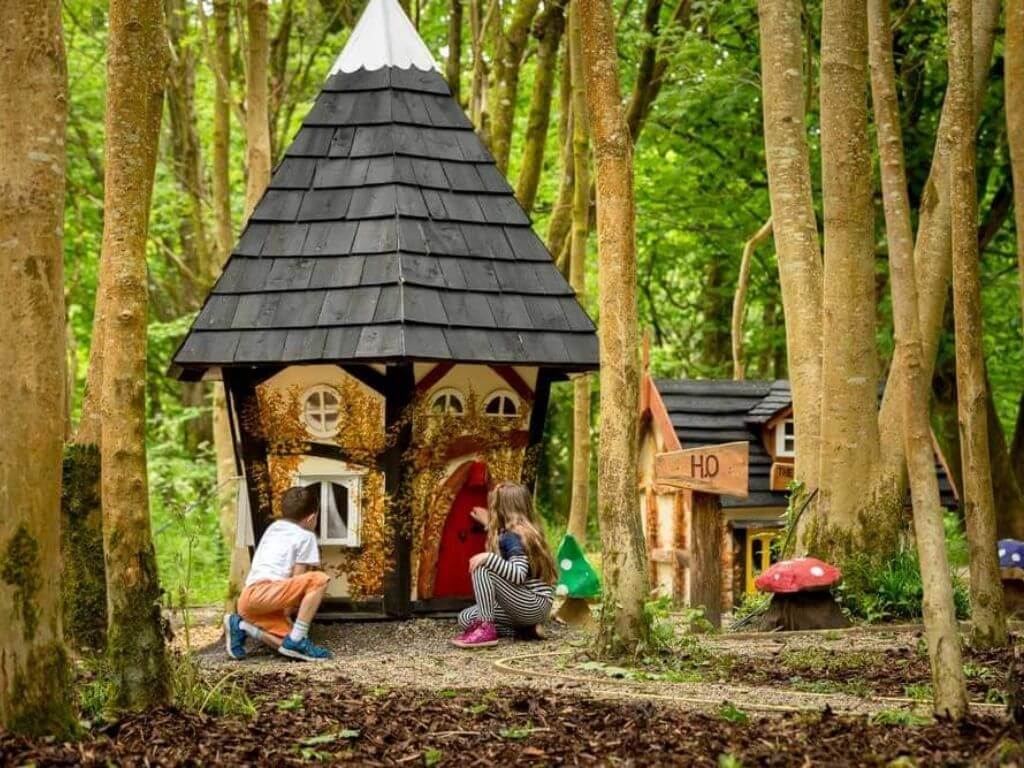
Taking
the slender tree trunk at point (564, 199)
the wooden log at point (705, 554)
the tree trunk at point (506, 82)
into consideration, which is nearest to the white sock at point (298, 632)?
the wooden log at point (705, 554)

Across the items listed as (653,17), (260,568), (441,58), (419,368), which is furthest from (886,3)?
(441,58)

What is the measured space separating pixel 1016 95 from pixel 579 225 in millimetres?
7996

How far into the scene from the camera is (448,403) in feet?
35.6

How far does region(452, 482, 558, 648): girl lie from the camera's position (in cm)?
988

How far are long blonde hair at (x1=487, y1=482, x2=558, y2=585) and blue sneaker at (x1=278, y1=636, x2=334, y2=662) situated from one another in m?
1.42

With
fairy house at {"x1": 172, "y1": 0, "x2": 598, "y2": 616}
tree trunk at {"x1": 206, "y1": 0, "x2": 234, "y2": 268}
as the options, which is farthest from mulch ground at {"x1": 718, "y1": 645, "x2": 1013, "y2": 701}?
tree trunk at {"x1": 206, "y1": 0, "x2": 234, "y2": 268}

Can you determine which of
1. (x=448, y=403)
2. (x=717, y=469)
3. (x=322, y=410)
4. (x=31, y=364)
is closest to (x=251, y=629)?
(x=322, y=410)

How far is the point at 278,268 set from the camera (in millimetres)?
10727

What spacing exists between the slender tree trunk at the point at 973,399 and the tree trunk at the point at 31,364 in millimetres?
4678

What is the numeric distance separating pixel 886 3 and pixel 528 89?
16448mm

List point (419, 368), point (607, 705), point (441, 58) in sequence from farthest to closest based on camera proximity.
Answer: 1. point (441, 58)
2. point (419, 368)
3. point (607, 705)

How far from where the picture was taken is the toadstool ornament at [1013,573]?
33.6 feet

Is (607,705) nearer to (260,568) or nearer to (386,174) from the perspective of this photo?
(260,568)

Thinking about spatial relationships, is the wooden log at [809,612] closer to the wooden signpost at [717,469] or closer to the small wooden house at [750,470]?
the wooden signpost at [717,469]
